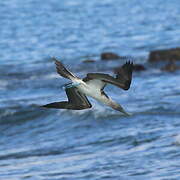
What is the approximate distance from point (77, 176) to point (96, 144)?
2.38 meters

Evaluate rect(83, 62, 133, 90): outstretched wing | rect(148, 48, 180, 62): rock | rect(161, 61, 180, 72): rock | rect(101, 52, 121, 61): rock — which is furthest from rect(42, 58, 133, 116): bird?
rect(101, 52, 121, 61): rock

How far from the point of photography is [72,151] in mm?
14250

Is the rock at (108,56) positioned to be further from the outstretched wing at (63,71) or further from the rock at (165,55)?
the outstretched wing at (63,71)

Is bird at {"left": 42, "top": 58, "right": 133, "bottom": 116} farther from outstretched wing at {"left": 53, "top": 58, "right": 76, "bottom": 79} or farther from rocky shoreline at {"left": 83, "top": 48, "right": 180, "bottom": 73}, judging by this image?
rocky shoreline at {"left": 83, "top": 48, "right": 180, "bottom": 73}

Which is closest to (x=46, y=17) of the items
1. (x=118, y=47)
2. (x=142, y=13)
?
(x=142, y=13)

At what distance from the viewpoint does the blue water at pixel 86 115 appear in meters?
13.0

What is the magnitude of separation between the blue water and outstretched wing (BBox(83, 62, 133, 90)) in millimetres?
2826

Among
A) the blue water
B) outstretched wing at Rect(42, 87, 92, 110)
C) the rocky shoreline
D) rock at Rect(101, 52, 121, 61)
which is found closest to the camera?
outstretched wing at Rect(42, 87, 92, 110)

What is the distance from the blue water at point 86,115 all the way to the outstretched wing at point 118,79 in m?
2.83

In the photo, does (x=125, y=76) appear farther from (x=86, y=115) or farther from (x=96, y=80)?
(x=86, y=115)

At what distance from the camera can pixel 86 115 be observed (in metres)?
17.5

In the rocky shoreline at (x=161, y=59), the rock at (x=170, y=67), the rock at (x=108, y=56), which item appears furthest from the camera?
the rock at (x=108, y=56)

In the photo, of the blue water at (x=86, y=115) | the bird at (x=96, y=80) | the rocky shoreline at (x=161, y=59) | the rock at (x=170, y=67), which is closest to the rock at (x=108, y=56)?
the rocky shoreline at (x=161, y=59)

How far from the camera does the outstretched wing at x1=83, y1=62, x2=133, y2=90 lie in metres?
9.37
